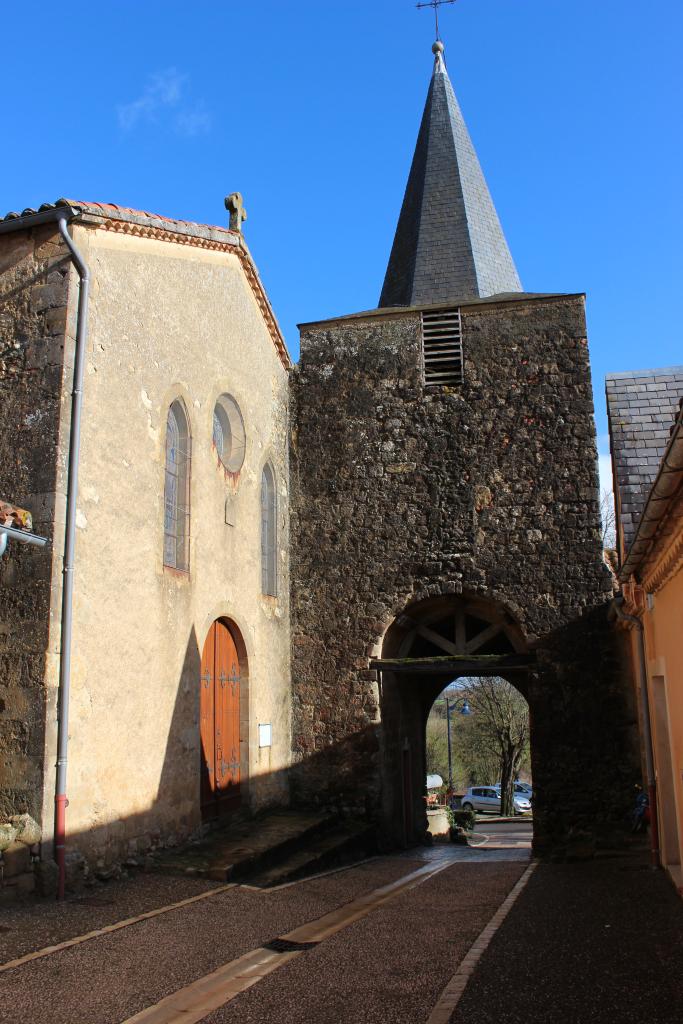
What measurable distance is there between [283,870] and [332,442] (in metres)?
6.57

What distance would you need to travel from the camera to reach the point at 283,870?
9.34m

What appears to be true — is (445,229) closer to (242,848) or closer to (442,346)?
(442,346)

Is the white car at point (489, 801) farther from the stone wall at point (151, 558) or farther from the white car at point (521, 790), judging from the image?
the stone wall at point (151, 558)

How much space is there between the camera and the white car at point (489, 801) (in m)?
34.6

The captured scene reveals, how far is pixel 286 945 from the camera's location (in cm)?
621

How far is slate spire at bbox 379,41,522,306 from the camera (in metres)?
15.3

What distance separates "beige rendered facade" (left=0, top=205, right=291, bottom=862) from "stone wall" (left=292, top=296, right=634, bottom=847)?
114 cm

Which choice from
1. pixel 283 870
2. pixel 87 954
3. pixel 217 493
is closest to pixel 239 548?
pixel 217 493

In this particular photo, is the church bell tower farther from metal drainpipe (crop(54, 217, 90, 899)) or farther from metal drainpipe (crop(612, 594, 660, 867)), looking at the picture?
metal drainpipe (crop(54, 217, 90, 899))

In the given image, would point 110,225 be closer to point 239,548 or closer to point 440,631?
point 239,548

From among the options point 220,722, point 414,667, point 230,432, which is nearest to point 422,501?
point 414,667

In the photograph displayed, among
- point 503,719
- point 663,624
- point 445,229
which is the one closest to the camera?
point 663,624

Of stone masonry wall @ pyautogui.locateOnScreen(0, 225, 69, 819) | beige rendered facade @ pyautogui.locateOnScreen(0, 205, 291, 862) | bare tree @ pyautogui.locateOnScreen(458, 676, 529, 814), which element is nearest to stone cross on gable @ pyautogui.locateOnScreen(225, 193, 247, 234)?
beige rendered facade @ pyautogui.locateOnScreen(0, 205, 291, 862)

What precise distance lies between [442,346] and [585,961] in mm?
9843
